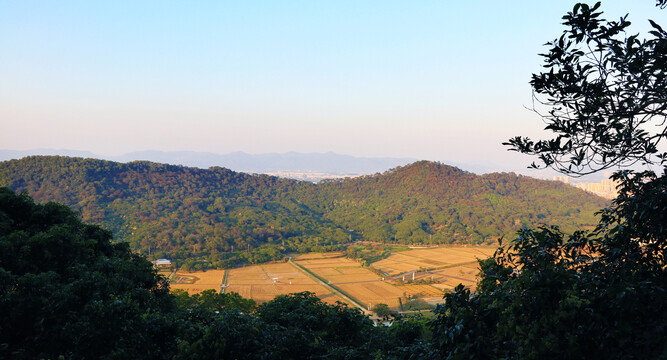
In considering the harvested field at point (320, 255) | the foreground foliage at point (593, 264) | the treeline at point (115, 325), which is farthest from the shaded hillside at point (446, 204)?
the foreground foliage at point (593, 264)

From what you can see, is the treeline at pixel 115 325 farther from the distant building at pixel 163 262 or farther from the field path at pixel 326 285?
the distant building at pixel 163 262

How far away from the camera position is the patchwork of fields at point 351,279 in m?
26.7

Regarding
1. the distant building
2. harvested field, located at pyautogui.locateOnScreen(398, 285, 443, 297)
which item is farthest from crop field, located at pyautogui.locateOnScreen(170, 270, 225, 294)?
harvested field, located at pyautogui.locateOnScreen(398, 285, 443, 297)

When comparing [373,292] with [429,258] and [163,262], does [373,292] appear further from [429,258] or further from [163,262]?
[163,262]

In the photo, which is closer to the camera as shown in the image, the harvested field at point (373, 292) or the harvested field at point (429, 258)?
the harvested field at point (373, 292)

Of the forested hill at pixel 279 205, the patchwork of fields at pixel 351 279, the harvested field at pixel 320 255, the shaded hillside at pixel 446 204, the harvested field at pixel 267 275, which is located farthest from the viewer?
the shaded hillside at pixel 446 204

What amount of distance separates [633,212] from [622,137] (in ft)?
2.47

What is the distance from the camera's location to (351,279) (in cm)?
3192

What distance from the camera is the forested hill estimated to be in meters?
43.7

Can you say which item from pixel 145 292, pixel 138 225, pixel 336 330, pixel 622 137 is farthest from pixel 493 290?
pixel 138 225

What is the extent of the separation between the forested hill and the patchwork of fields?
473 cm

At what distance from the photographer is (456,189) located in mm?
71438

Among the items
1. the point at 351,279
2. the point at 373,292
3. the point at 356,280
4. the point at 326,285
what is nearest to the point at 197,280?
the point at 326,285

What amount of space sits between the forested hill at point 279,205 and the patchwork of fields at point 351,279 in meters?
4.73
